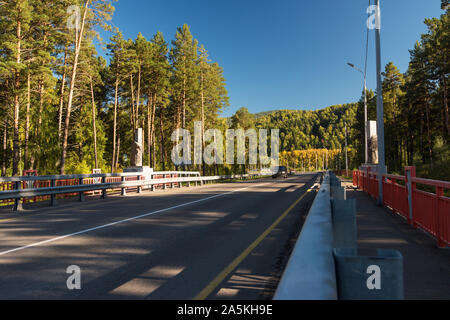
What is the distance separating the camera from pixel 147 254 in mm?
5918

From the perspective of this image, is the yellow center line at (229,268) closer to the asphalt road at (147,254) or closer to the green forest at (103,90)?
the asphalt road at (147,254)

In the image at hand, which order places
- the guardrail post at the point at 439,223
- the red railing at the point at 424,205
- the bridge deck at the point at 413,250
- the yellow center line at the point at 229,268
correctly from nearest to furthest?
the yellow center line at the point at 229,268
the bridge deck at the point at 413,250
the red railing at the point at 424,205
the guardrail post at the point at 439,223

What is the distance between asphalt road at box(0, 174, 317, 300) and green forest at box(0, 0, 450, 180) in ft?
62.5

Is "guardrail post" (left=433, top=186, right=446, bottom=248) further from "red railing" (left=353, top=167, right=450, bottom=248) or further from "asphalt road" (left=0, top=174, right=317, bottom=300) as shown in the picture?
"asphalt road" (left=0, top=174, right=317, bottom=300)

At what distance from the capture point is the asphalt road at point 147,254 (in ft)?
13.7

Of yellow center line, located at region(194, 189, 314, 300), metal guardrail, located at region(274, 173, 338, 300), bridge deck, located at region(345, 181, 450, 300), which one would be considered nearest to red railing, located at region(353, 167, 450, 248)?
bridge deck, located at region(345, 181, 450, 300)

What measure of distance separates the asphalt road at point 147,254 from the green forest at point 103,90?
19055 mm

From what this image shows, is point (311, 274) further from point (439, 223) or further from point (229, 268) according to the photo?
point (439, 223)

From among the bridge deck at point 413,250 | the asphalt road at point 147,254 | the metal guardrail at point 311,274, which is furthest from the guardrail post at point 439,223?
the metal guardrail at point 311,274

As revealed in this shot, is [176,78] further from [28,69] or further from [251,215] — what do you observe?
[251,215]

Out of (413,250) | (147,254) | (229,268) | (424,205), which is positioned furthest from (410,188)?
(147,254)

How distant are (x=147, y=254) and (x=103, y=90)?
175ft

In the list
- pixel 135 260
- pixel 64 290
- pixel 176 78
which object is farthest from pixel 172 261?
pixel 176 78
